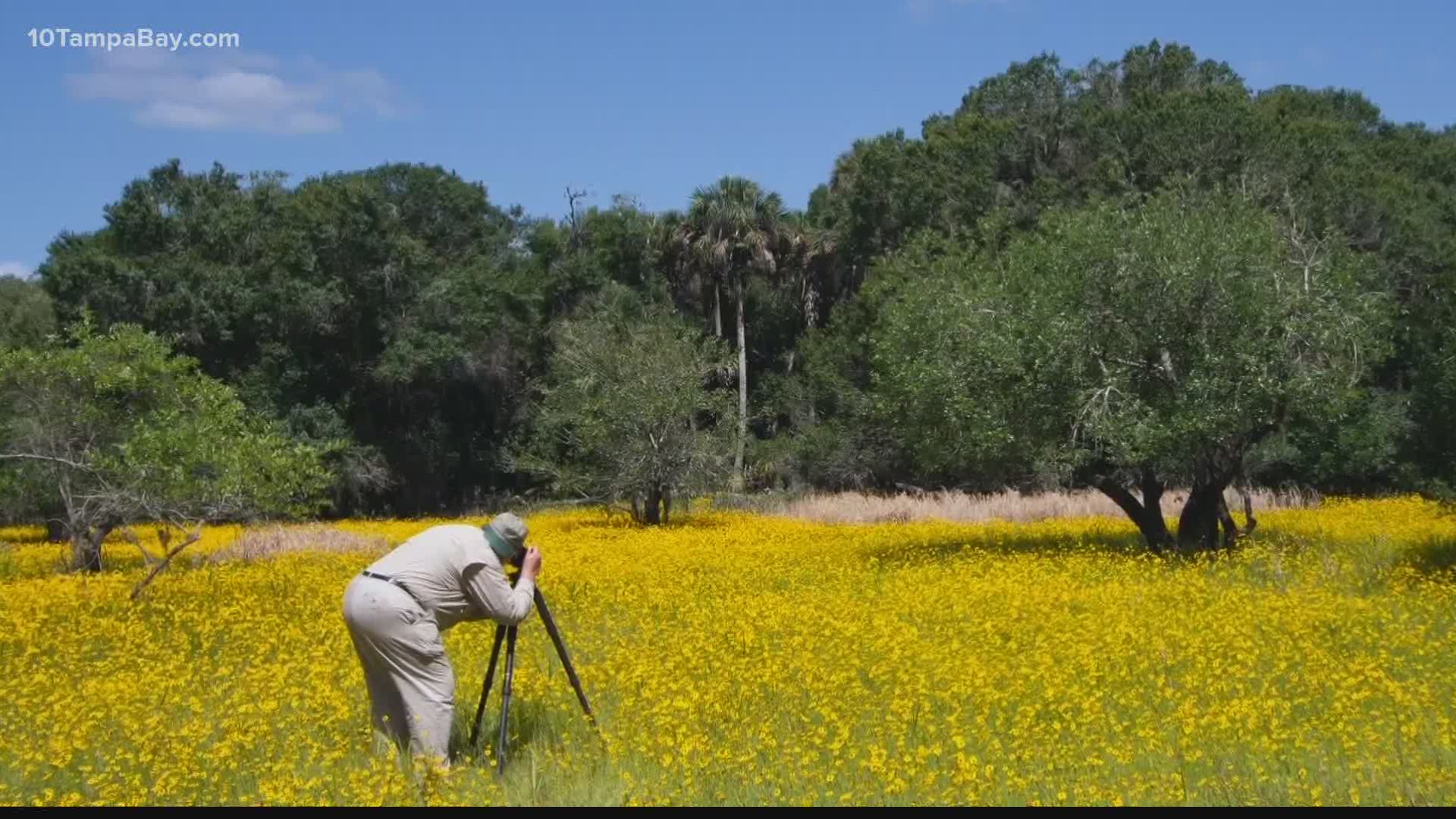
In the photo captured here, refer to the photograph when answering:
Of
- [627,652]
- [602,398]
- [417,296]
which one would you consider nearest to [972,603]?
[627,652]

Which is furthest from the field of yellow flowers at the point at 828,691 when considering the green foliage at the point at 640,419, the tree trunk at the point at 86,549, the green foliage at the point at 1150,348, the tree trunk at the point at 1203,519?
the green foliage at the point at 640,419

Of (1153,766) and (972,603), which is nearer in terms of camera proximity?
(1153,766)

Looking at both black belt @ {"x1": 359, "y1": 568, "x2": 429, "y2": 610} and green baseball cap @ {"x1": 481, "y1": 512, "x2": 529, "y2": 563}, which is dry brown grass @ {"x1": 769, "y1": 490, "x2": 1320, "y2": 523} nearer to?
green baseball cap @ {"x1": 481, "y1": 512, "x2": 529, "y2": 563}

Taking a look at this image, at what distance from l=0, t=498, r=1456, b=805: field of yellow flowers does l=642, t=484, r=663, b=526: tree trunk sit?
43.9ft

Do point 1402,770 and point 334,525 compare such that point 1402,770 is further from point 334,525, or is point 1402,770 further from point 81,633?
point 334,525

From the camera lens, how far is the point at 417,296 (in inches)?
1636

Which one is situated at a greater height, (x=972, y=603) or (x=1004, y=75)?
(x=1004, y=75)

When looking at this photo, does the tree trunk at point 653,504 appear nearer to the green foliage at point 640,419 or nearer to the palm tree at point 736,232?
the green foliage at point 640,419

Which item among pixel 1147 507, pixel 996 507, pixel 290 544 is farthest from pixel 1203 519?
pixel 290 544

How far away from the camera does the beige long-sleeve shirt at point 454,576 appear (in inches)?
323

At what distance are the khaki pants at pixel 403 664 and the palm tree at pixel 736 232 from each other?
38105 mm

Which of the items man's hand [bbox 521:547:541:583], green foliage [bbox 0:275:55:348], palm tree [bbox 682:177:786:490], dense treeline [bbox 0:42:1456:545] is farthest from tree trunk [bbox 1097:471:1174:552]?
green foliage [bbox 0:275:55:348]

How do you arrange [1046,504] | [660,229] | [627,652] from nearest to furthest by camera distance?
[627,652] < [1046,504] < [660,229]

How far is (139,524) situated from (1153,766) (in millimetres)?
27097
